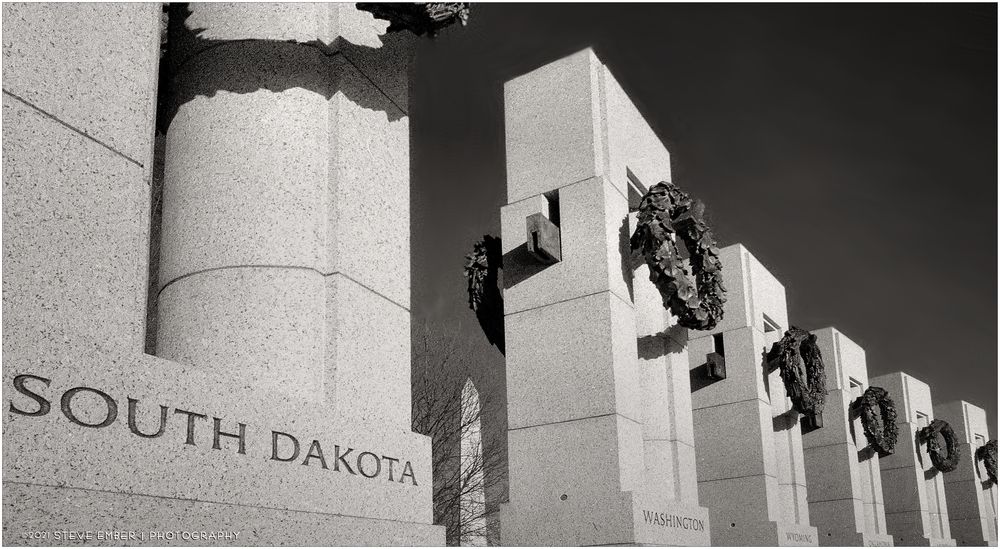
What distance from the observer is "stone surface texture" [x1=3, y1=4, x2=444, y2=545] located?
4.76 metres

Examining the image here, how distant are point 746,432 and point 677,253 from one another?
5653 mm

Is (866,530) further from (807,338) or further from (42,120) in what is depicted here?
(42,120)

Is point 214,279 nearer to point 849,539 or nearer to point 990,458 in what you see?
point 849,539

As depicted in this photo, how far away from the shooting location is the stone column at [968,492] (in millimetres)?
30891

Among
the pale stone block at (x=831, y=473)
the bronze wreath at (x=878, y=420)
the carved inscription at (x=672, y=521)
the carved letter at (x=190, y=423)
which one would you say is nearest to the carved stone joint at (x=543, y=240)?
the carved inscription at (x=672, y=521)

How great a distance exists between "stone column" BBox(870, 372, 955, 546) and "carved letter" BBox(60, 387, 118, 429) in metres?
22.4

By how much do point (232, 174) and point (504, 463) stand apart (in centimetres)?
2168

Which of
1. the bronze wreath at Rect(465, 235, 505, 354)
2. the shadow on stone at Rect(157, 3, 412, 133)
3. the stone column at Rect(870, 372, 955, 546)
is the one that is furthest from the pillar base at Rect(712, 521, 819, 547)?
the shadow on stone at Rect(157, 3, 412, 133)

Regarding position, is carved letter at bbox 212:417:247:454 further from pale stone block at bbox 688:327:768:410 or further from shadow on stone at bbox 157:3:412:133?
pale stone block at bbox 688:327:768:410

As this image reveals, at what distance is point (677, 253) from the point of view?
37.9ft

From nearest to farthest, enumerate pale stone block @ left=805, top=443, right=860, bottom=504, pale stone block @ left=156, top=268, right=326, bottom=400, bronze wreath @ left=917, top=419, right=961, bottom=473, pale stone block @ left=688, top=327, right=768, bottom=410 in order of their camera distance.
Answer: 1. pale stone block @ left=156, top=268, right=326, bottom=400
2. pale stone block @ left=688, top=327, right=768, bottom=410
3. pale stone block @ left=805, top=443, right=860, bottom=504
4. bronze wreath @ left=917, top=419, right=961, bottom=473

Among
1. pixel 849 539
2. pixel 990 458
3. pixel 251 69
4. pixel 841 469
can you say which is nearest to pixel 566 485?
pixel 251 69

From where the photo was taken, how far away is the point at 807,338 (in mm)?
17922

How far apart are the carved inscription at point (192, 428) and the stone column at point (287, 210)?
1.20ft
